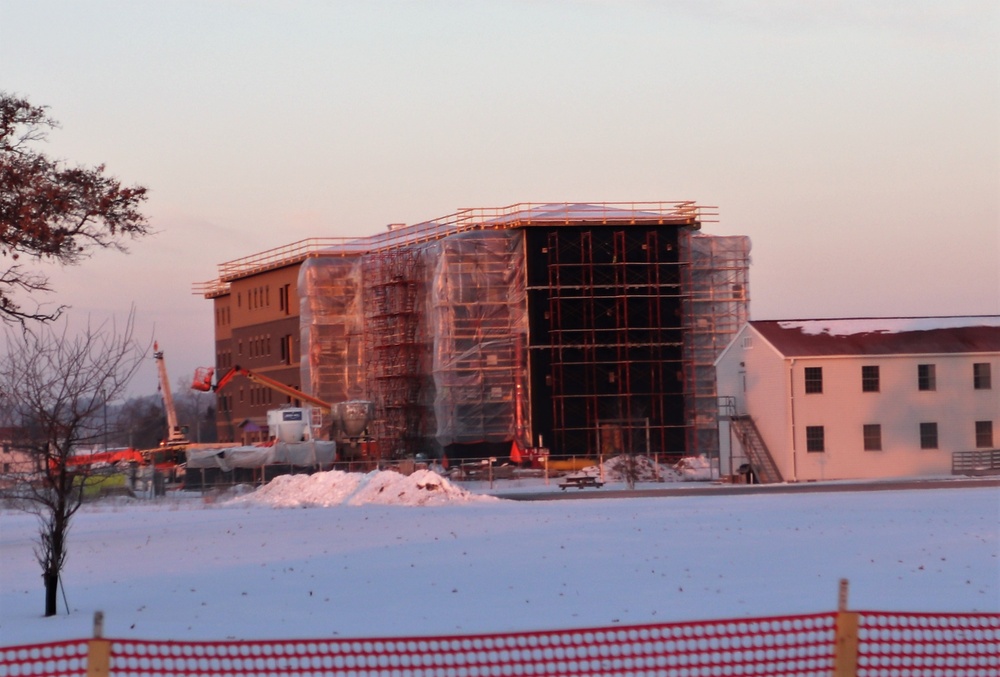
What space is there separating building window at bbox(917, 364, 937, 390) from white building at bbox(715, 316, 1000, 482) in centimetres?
4

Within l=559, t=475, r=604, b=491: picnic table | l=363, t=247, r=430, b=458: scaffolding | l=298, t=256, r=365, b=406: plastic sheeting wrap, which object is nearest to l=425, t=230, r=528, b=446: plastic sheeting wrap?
l=363, t=247, r=430, b=458: scaffolding

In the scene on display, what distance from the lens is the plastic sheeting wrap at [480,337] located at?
7438 centimetres

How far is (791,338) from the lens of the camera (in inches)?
2347

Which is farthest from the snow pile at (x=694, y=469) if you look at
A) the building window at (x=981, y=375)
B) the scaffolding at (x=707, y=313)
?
the building window at (x=981, y=375)

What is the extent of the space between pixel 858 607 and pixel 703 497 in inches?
1087

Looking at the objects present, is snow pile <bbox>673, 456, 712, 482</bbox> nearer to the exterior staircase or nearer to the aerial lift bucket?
the exterior staircase

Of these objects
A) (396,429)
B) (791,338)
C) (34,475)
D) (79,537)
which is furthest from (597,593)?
(396,429)

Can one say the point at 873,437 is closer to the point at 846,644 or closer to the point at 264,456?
the point at 264,456

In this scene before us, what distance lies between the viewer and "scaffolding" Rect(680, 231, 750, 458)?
76875 mm

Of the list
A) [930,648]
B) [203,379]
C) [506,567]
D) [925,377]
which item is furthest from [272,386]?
[930,648]

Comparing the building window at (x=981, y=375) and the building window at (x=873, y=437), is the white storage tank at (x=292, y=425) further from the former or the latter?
the building window at (x=981, y=375)

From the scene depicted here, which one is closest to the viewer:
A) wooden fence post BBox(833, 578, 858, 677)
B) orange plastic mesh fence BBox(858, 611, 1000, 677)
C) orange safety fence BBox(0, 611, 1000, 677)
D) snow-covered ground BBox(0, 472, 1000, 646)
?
wooden fence post BBox(833, 578, 858, 677)

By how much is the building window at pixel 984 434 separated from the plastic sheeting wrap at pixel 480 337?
23078 millimetres

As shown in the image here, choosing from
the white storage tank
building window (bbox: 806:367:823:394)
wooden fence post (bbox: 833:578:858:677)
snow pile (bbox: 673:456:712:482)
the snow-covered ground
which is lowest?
snow pile (bbox: 673:456:712:482)
